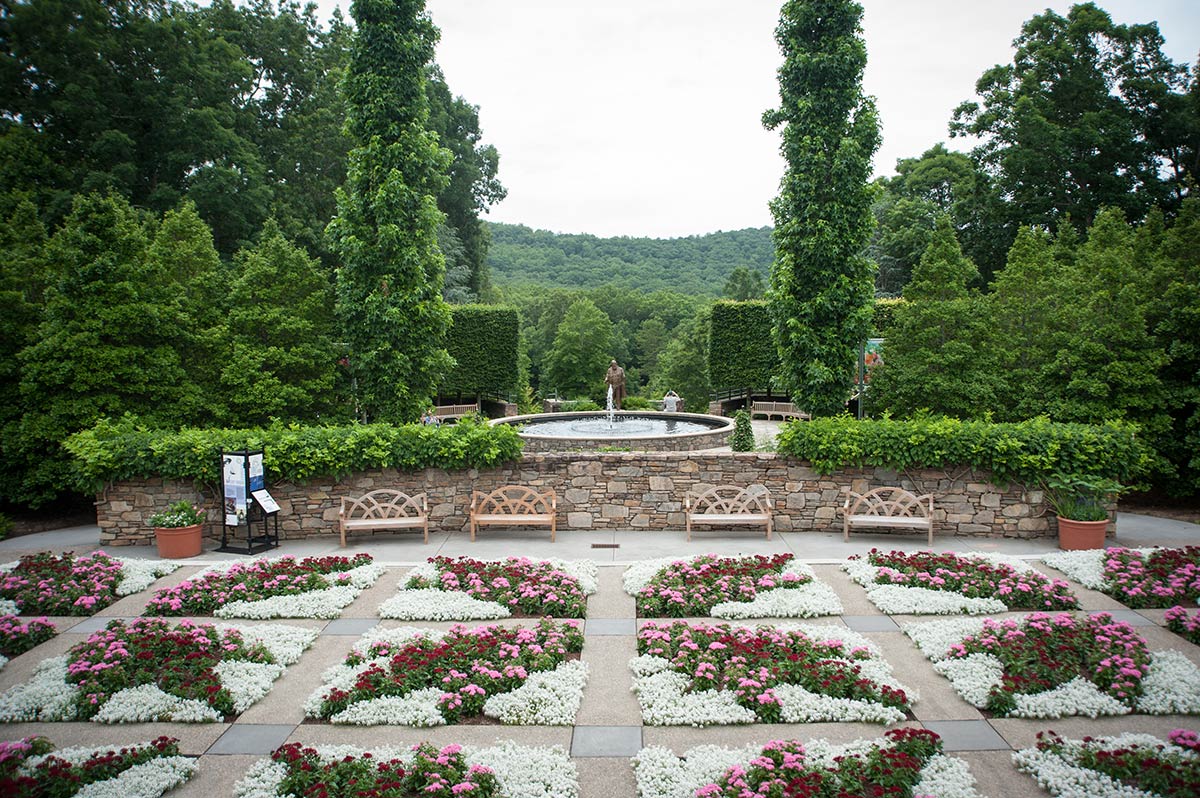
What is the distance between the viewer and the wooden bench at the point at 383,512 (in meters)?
10.2

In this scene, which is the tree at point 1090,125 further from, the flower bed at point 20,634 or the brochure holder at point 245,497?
the flower bed at point 20,634

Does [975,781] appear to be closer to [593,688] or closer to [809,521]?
[593,688]

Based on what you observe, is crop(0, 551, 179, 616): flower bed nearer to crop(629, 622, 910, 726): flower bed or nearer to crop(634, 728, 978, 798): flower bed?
crop(629, 622, 910, 726): flower bed

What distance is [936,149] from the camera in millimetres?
35969

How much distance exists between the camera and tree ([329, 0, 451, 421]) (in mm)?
13039

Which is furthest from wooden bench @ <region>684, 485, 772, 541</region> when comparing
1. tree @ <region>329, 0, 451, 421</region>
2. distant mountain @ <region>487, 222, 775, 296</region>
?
distant mountain @ <region>487, 222, 775, 296</region>

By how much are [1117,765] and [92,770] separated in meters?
6.76

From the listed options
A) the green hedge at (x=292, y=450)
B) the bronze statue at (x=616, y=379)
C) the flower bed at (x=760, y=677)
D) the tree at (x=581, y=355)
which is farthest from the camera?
the tree at (x=581, y=355)

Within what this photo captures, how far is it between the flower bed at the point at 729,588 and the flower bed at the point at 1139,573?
10.2ft

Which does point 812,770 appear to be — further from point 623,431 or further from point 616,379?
point 616,379

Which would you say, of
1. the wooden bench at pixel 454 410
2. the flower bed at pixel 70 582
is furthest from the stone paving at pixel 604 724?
the wooden bench at pixel 454 410

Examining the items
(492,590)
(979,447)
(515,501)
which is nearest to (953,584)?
(979,447)

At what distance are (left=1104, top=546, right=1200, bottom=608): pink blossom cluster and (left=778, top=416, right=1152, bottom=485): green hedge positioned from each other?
155 cm

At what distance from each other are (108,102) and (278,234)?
11.3 metres
